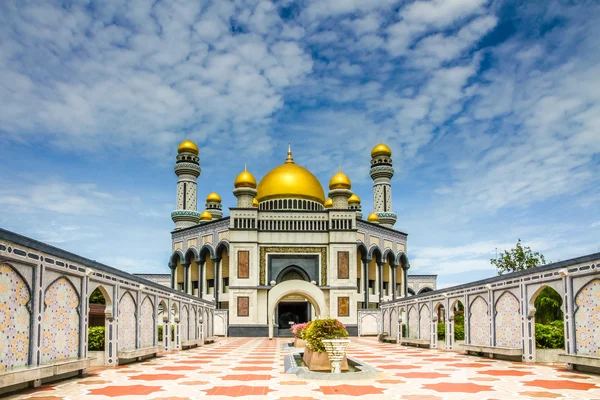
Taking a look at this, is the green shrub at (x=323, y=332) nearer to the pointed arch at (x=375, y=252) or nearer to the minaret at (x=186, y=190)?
the pointed arch at (x=375, y=252)

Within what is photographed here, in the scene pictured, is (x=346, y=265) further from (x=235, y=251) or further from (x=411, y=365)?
(x=411, y=365)

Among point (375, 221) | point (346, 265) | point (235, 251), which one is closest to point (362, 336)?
point (346, 265)

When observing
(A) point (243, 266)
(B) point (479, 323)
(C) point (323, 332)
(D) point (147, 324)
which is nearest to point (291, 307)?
(A) point (243, 266)

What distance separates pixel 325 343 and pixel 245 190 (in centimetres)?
2726

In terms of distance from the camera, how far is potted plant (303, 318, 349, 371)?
10.2 metres

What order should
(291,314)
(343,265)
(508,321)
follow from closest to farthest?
(508,321), (343,265), (291,314)

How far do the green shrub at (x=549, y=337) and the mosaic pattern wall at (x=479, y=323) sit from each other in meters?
1.87

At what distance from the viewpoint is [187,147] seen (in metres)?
47.2

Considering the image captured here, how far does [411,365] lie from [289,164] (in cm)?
3101

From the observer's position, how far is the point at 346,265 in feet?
115

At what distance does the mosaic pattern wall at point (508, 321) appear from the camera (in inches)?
550

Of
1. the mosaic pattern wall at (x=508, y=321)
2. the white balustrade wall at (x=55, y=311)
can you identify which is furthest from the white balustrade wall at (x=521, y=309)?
the white balustrade wall at (x=55, y=311)

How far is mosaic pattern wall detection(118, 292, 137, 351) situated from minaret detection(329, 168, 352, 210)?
2440 cm

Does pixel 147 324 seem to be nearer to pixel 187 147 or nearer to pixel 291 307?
pixel 291 307
